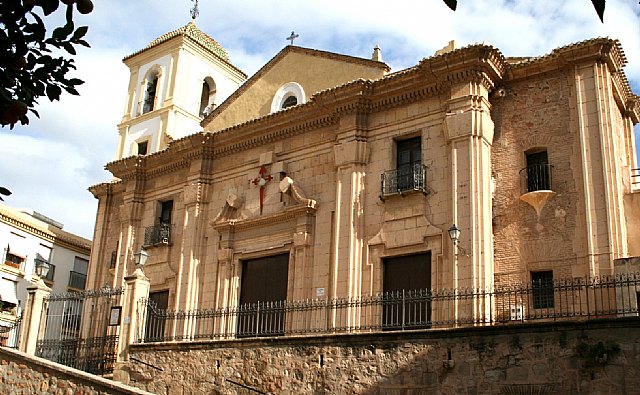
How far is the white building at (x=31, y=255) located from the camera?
109 feet

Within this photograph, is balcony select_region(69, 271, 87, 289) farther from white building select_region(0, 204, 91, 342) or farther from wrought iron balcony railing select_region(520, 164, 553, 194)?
wrought iron balcony railing select_region(520, 164, 553, 194)

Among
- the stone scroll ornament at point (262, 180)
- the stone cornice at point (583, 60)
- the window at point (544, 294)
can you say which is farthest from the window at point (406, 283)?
the stone cornice at point (583, 60)

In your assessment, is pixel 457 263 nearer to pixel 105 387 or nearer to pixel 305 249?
pixel 305 249

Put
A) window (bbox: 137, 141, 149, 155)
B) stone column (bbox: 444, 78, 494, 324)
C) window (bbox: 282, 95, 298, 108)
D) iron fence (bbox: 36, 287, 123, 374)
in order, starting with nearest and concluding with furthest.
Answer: stone column (bbox: 444, 78, 494, 324) < iron fence (bbox: 36, 287, 123, 374) < window (bbox: 282, 95, 298, 108) < window (bbox: 137, 141, 149, 155)

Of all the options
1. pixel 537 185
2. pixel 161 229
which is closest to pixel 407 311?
pixel 537 185

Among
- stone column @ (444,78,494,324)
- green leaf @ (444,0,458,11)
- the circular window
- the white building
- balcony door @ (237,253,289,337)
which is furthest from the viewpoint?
the white building

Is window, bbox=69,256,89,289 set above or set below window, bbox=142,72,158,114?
below

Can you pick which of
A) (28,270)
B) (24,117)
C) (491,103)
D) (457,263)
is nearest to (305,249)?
(457,263)

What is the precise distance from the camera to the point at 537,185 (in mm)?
17141

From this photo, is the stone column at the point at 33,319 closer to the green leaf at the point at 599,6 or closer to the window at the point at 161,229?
the window at the point at 161,229

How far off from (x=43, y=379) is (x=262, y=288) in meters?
6.56

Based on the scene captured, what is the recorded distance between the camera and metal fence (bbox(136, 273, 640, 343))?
14.6 metres

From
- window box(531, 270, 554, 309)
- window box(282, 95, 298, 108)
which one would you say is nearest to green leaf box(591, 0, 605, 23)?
window box(531, 270, 554, 309)

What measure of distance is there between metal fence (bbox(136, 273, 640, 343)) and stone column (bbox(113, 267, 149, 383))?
0.05 metres
